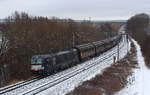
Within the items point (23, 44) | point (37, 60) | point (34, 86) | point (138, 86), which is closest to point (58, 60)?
point (37, 60)

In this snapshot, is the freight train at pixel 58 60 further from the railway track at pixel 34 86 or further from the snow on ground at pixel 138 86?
the snow on ground at pixel 138 86

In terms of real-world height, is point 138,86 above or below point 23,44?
below

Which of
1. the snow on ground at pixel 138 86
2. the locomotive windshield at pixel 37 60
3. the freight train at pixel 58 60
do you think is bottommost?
the snow on ground at pixel 138 86

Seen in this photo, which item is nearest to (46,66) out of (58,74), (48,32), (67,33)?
(58,74)

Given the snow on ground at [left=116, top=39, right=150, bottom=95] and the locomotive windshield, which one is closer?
the snow on ground at [left=116, top=39, right=150, bottom=95]

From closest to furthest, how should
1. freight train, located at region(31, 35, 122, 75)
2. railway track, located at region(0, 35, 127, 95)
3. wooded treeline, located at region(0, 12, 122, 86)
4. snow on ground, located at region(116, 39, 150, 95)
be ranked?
railway track, located at region(0, 35, 127, 95) → snow on ground, located at region(116, 39, 150, 95) → freight train, located at region(31, 35, 122, 75) → wooded treeline, located at region(0, 12, 122, 86)

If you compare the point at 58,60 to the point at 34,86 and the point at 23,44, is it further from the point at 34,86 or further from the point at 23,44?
the point at 23,44

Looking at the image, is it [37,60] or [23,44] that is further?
[23,44]

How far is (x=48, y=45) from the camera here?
59000mm

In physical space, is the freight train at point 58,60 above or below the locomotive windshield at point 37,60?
below

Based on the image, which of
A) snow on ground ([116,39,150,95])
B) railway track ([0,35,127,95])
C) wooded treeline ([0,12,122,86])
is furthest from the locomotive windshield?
snow on ground ([116,39,150,95])

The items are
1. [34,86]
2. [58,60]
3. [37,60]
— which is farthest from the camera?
[58,60]

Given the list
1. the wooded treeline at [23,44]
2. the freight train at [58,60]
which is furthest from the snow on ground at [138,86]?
the wooded treeline at [23,44]

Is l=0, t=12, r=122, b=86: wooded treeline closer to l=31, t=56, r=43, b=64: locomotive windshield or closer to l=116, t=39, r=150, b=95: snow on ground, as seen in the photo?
l=31, t=56, r=43, b=64: locomotive windshield
